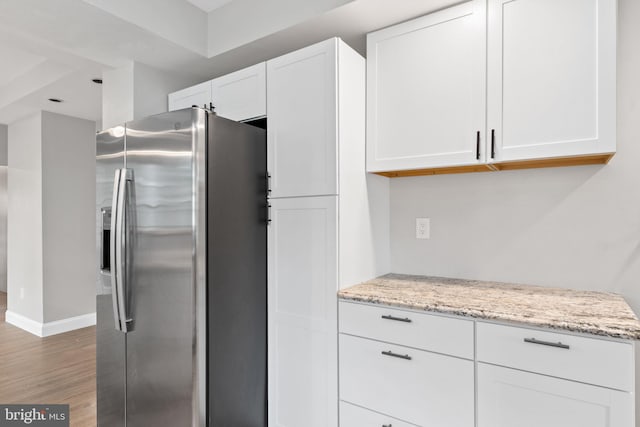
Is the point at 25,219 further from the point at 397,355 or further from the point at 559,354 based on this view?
the point at 559,354

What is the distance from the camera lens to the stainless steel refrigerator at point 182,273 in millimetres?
1746

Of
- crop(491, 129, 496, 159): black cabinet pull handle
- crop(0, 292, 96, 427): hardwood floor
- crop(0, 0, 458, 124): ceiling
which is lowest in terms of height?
crop(0, 292, 96, 427): hardwood floor

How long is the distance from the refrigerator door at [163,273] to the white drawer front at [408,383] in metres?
0.75

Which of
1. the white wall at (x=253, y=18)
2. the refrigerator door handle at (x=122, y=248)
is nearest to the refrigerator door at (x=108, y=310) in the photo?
the refrigerator door handle at (x=122, y=248)

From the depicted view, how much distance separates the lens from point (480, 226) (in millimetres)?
2039

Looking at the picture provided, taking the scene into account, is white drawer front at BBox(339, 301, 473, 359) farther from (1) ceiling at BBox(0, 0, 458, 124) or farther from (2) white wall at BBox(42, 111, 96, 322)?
(2) white wall at BBox(42, 111, 96, 322)

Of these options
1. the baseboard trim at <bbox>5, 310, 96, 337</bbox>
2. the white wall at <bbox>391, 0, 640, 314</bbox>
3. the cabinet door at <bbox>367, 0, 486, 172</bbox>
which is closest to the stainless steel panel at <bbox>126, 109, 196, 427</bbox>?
the cabinet door at <bbox>367, 0, 486, 172</bbox>

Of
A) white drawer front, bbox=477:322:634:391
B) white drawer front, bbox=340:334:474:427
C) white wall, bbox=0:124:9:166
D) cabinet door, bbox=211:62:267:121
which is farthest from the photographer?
white wall, bbox=0:124:9:166

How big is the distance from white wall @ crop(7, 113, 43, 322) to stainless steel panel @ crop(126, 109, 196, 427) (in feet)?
10.1

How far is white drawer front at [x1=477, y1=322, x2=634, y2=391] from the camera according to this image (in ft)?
3.95

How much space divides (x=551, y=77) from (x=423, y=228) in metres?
1.01

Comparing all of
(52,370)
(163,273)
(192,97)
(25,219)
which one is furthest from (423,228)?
(25,219)

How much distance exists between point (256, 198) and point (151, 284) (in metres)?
0.71

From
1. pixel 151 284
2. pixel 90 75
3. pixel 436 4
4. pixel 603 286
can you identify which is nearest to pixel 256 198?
pixel 151 284
